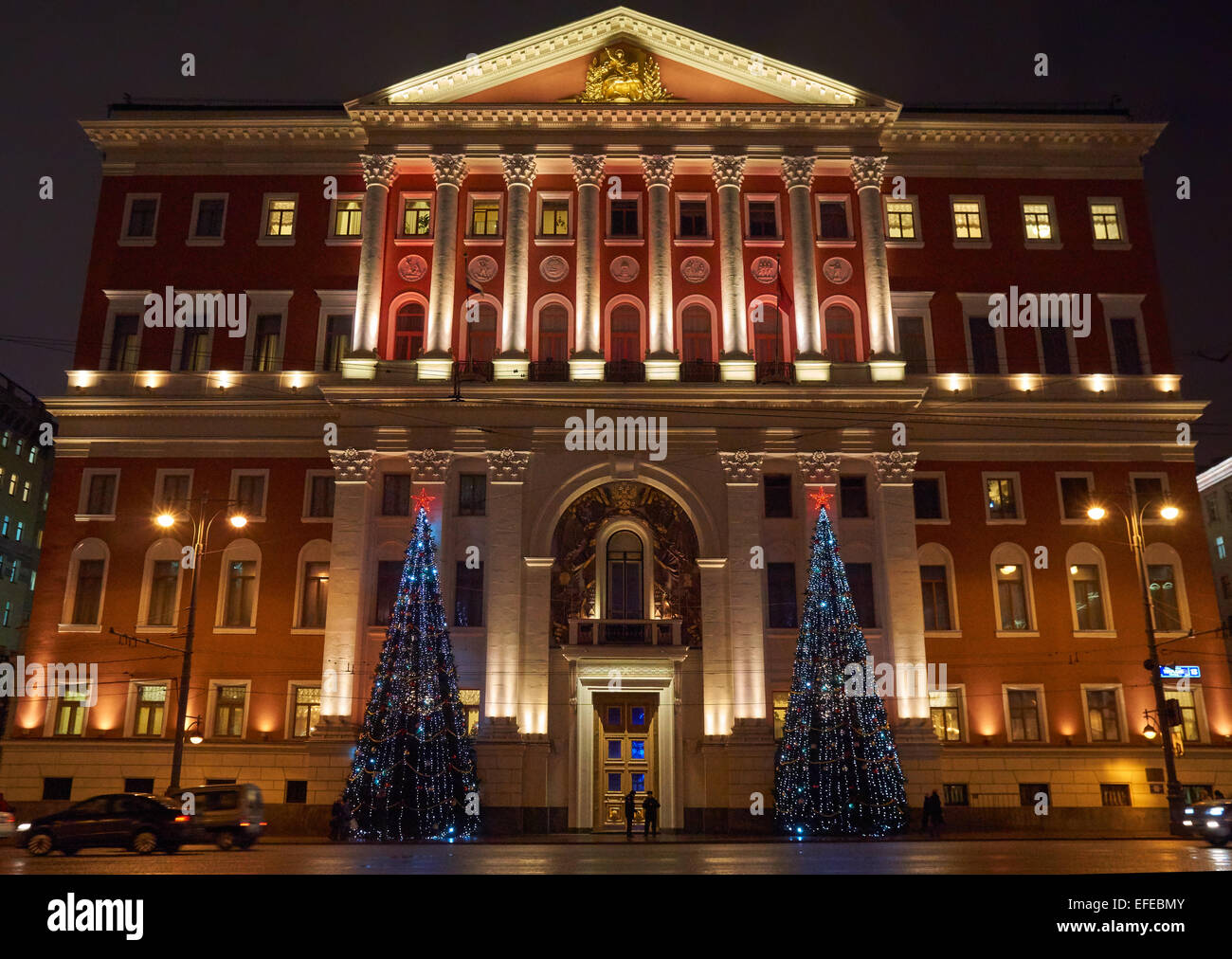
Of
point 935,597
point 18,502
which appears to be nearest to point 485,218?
point 935,597

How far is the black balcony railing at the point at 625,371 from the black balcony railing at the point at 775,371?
4.51 metres

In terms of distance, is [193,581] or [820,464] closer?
[193,581]

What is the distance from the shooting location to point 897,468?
38625 mm

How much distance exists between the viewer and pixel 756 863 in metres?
19.0

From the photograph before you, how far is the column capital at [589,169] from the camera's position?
41.4 meters

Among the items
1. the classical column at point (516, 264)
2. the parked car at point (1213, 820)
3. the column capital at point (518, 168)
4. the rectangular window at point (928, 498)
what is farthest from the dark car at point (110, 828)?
the rectangular window at point (928, 498)

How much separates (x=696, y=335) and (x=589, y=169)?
311 inches

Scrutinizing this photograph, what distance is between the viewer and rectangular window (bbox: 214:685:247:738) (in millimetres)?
37094

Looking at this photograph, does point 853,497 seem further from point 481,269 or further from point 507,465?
point 481,269

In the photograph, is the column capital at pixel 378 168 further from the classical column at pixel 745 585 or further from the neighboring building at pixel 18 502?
the neighboring building at pixel 18 502

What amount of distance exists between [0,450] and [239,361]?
40.2 meters
